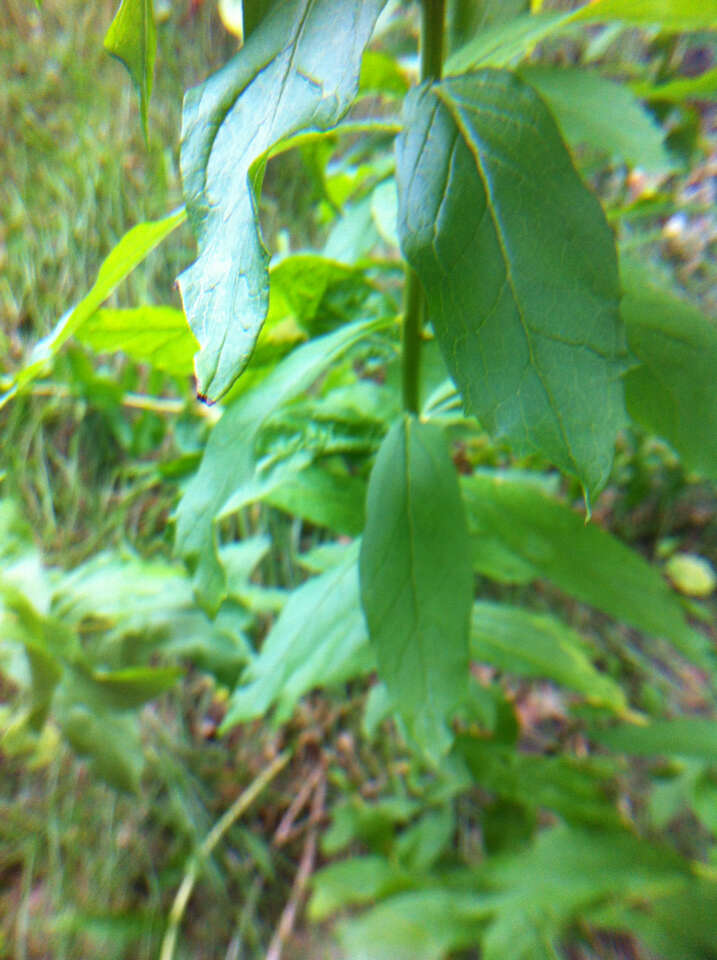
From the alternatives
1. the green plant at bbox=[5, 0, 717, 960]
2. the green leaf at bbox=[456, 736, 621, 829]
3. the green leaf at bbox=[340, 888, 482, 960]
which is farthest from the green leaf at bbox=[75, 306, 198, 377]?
the green leaf at bbox=[340, 888, 482, 960]

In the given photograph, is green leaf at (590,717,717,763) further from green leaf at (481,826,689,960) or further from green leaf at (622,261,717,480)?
green leaf at (622,261,717,480)

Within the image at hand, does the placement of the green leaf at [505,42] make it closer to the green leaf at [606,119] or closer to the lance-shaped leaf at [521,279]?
the lance-shaped leaf at [521,279]

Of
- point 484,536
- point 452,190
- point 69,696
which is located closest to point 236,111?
point 452,190

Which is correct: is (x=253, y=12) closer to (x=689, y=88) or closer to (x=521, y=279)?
(x=521, y=279)

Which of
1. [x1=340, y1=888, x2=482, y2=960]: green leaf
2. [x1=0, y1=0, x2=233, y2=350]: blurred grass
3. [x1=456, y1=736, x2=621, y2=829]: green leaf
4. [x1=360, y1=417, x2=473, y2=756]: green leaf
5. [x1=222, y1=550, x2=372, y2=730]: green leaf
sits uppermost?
[x1=0, y1=0, x2=233, y2=350]: blurred grass

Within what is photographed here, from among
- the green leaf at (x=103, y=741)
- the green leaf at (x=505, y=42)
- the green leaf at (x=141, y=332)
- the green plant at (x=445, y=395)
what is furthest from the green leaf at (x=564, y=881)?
the green leaf at (x=505, y=42)

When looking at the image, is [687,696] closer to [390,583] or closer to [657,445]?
[657,445]
